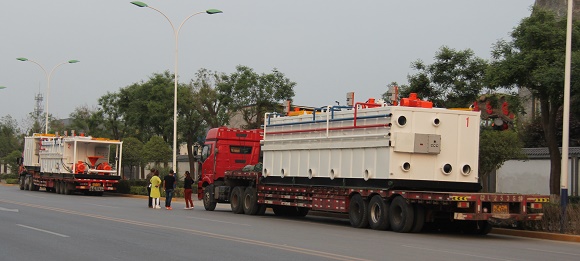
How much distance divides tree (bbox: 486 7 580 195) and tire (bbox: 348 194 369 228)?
248 inches

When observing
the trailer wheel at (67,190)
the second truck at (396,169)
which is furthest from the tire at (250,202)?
the trailer wheel at (67,190)

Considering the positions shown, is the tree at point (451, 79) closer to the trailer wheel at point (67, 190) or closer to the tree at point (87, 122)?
the trailer wheel at point (67, 190)

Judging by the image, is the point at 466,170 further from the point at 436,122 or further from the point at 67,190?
the point at 67,190

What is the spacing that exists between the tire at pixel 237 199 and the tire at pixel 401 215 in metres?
8.71

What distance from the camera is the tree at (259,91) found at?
45188 millimetres

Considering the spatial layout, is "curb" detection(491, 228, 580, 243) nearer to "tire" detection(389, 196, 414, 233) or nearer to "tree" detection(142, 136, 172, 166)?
"tire" detection(389, 196, 414, 233)

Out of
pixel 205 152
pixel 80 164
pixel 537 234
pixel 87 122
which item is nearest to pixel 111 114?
pixel 87 122

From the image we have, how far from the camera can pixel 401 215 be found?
20.4 m

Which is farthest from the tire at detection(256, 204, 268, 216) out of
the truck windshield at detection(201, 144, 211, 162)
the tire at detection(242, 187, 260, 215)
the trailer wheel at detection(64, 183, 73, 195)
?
the trailer wheel at detection(64, 183, 73, 195)

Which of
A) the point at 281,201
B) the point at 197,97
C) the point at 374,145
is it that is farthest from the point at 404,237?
the point at 197,97

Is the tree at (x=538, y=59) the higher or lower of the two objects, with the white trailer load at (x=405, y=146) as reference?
higher

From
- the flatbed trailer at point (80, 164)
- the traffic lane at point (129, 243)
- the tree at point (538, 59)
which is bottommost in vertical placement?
the traffic lane at point (129, 243)

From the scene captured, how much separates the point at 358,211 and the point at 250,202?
6.43 metres

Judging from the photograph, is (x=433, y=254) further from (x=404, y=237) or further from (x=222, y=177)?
(x=222, y=177)
